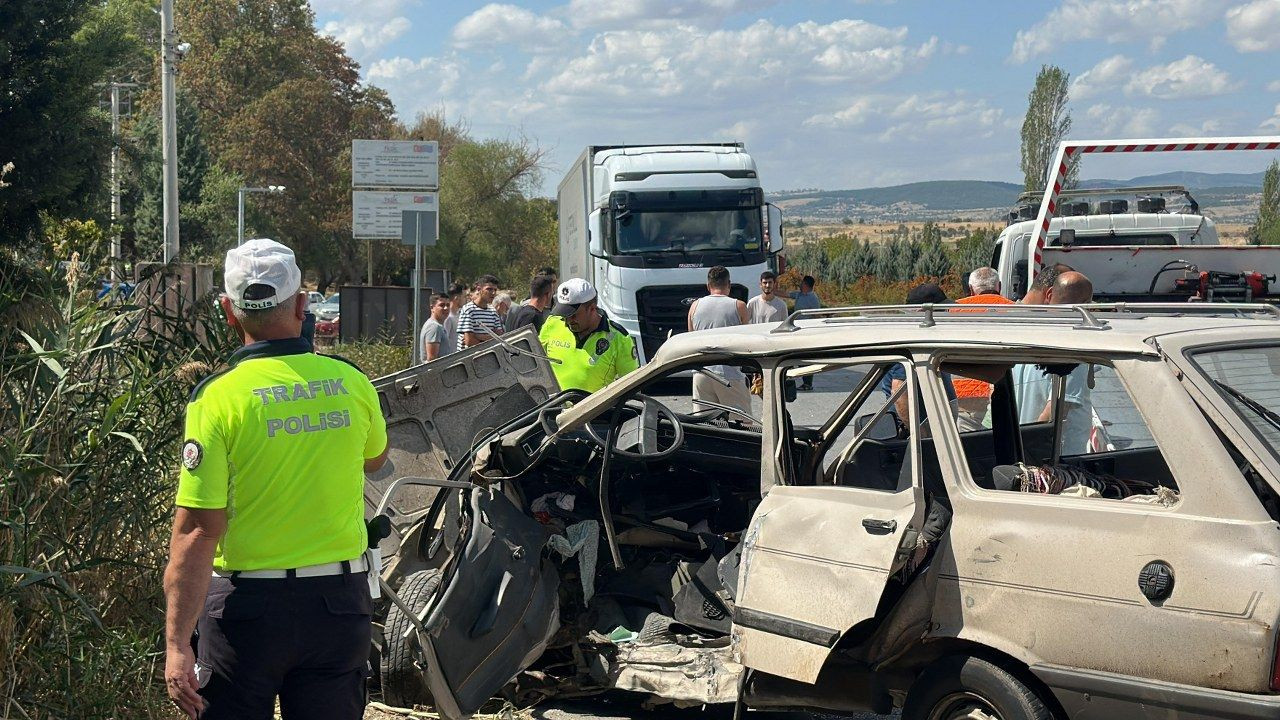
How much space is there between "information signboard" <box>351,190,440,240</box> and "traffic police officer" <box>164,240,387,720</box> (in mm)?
14839

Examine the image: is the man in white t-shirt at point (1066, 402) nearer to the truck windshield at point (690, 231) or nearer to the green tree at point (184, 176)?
the truck windshield at point (690, 231)

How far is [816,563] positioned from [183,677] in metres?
1.91

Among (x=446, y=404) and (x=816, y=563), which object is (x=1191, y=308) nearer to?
(x=816, y=563)

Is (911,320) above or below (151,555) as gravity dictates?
above

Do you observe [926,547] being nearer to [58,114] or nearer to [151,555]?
[151,555]

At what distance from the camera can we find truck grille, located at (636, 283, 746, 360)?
59.7 ft

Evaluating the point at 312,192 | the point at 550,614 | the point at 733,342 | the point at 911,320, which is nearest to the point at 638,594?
the point at 550,614

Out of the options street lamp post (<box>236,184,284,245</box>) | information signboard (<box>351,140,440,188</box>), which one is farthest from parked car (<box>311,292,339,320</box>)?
information signboard (<box>351,140,440,188</box>)

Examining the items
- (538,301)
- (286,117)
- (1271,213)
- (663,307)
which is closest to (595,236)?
(663,307)

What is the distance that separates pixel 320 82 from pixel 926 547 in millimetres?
51288

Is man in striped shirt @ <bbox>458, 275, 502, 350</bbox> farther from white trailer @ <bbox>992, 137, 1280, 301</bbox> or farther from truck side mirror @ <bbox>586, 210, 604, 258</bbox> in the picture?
truck side mirror @ <bbox>586, 210, 604, 258</bbox>

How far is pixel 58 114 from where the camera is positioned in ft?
40.4

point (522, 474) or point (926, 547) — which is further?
point (522, 474)

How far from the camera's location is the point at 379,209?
2222 centimetres
